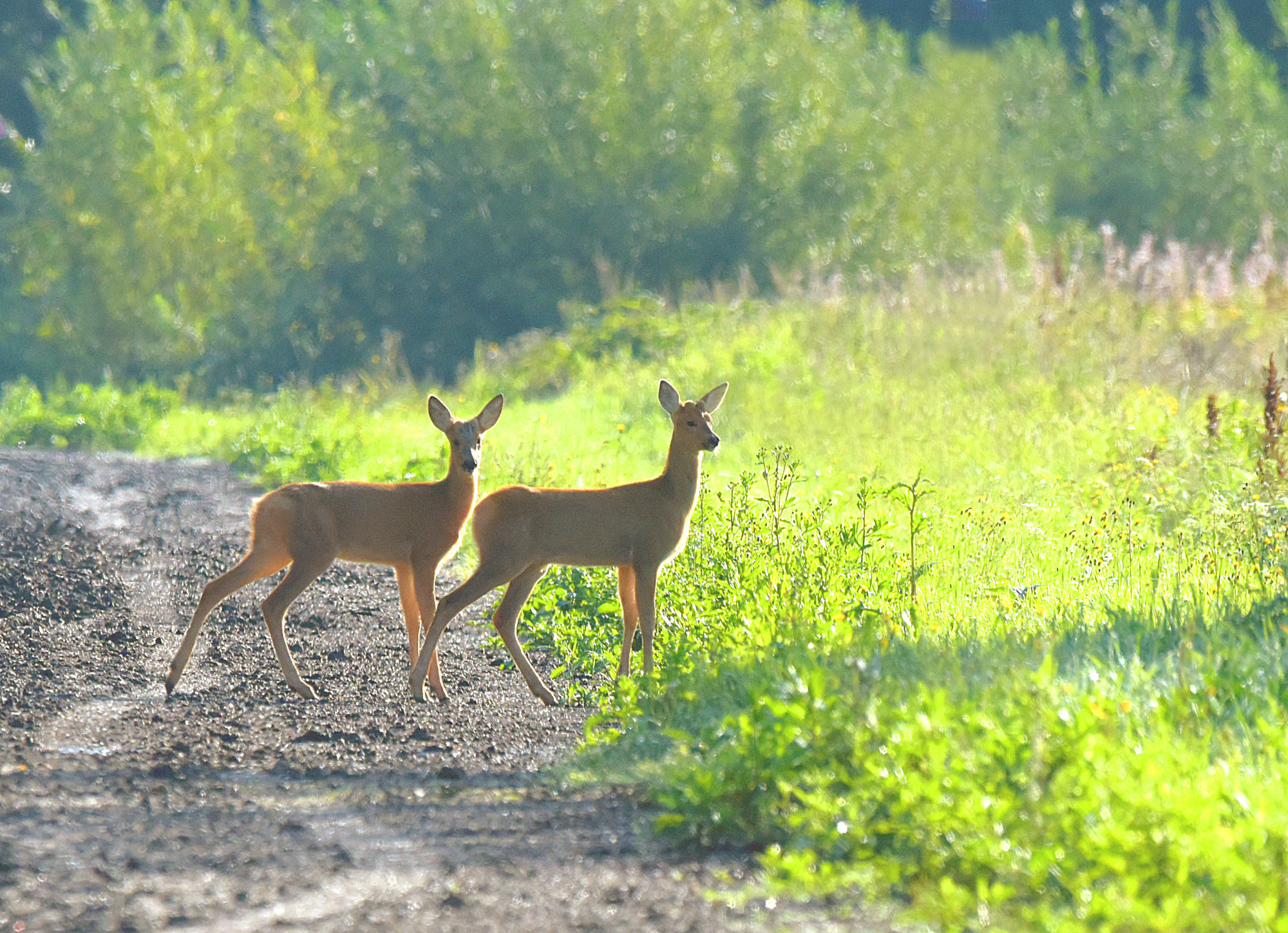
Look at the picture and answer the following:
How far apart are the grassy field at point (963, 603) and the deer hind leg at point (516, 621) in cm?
14

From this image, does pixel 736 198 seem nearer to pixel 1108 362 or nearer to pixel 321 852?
pixel 1108 362

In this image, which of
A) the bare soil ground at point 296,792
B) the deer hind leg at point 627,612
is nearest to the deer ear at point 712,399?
the deer hind leg at point 627,612

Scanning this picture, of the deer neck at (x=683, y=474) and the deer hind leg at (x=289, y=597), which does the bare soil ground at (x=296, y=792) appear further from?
the deer neck at (x=683, y=474)

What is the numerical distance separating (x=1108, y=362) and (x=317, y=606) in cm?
836

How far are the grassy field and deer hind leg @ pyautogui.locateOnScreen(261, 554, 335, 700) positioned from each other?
1265mm

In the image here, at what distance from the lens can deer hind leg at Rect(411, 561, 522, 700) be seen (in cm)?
728

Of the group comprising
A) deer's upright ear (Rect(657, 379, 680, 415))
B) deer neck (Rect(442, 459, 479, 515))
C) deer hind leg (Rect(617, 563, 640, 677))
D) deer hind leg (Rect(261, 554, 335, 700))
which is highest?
deer's upright ear (Rect(657, 379, 680, 415))

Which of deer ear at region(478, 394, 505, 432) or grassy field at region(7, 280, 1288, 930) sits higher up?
deer ear at region(478, 394, 505, 432)

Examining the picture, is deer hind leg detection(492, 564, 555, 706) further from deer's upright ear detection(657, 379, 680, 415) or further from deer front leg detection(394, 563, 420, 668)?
deer's upright ear detection(657, 379, 680, 415)

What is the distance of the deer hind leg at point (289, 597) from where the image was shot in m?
7.49

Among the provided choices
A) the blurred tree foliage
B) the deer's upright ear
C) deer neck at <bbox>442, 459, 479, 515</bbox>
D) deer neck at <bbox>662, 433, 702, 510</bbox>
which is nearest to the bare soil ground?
deer neck at <bbox>442, 459, 479, 515</bbox>

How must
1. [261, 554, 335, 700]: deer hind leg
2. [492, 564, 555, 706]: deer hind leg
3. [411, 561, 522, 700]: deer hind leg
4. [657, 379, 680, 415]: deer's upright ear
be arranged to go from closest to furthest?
[411, 561, 522, 700]: deer hind leg → [492, 564, 555, 706]: deer hind leg → [261, 554, 335, 700]: deer hind leg → [657, 379, 680, 415]: deer's upright ear

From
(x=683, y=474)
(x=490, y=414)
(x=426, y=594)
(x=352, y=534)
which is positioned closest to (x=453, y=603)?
(x=426, y=594)

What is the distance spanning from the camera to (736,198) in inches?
1087
